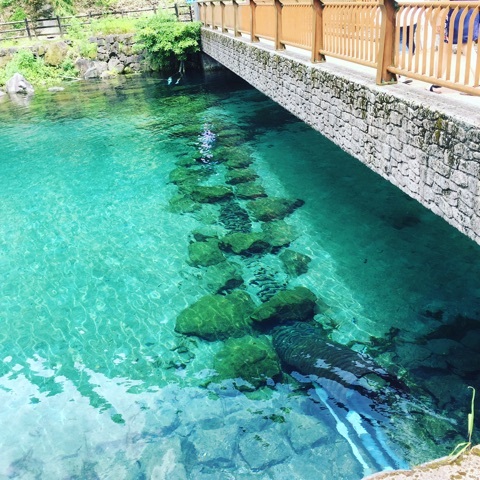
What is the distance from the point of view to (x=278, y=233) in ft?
29.7

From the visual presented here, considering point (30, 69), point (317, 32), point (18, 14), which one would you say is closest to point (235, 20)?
point (317, 32)

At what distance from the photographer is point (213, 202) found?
10672mm

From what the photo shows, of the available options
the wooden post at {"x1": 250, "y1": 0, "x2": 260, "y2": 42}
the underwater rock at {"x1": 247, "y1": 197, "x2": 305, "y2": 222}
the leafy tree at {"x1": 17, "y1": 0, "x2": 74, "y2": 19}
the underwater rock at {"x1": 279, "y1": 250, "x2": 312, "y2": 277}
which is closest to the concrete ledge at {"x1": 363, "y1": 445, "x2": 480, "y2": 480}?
the underwater rock at {"x1": 279, "y1": 250, "x2": 312, "y2": 277}

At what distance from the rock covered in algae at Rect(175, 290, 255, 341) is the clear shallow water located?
21cm

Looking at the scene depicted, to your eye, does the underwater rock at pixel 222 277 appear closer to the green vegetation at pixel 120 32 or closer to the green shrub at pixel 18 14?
the green vegetation at pixel 120 32

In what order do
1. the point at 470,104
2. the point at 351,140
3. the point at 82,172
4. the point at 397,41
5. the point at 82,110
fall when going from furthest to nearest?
the point at 82,110 < the point at 82,172 < the point at 351,140 < the point at 397,41 < the point at 470,104

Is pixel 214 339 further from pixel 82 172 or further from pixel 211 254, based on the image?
pixel 82 172

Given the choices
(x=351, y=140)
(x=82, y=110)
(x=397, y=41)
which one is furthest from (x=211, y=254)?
(x=82, y=110)

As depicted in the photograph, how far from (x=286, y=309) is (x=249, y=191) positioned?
4795 millimetres

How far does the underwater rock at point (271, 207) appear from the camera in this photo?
9703mm

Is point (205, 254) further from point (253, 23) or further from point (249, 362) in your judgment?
point (253, 23)

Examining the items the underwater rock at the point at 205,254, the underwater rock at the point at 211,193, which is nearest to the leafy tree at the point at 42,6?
the underwater rock at the point at 211,193

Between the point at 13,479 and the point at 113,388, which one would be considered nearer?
the point at 13,479

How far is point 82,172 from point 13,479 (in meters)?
9.84
